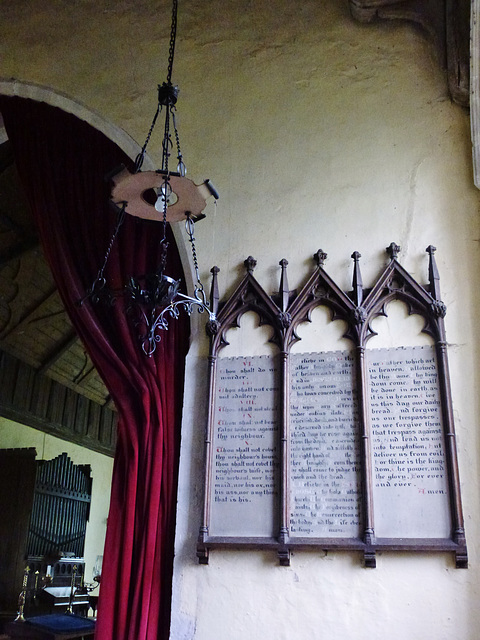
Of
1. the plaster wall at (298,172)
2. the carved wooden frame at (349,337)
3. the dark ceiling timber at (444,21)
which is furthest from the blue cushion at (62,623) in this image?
the dark ceiling timber at (444,21)

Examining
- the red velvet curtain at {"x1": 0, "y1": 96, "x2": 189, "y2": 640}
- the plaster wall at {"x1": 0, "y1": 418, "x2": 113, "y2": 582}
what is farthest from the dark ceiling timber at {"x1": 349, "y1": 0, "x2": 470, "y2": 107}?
the plaster wall at {"x1": 0, "y1": 418, "x2": 113, "y2": 582}

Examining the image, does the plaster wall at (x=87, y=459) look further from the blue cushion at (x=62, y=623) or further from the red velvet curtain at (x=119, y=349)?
the red velvet curtain at (x=119, y=349)

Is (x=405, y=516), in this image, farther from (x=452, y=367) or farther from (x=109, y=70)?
(x=109, y=70)

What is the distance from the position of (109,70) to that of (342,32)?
4.74ft

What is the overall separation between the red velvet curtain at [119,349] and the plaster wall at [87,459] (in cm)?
408

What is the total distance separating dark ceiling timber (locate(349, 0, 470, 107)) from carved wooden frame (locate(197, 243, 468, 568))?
3.16 ft

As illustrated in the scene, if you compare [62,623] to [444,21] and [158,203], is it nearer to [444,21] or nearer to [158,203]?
[158,203]

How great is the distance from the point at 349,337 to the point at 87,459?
22.4 ft

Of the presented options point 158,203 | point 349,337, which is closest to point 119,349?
point 158,203

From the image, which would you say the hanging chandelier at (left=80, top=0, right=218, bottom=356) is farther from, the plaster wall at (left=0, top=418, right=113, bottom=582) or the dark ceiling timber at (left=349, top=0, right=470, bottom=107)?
the plaster wall at (left=0, top=418, right=113, bottom=582)

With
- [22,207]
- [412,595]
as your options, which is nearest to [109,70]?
[22,207]

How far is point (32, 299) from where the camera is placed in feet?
22.6

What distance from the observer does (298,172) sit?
3559 mm

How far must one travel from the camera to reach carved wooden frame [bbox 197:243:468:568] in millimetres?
2791
